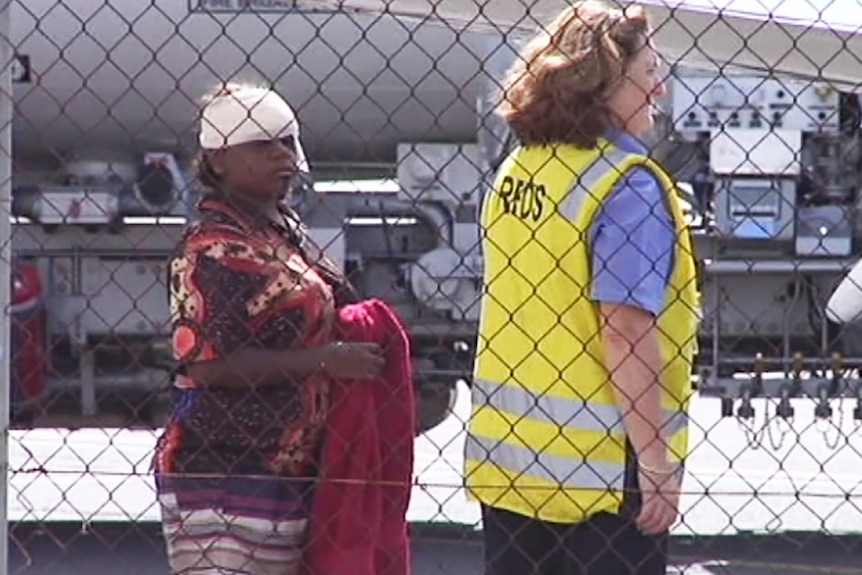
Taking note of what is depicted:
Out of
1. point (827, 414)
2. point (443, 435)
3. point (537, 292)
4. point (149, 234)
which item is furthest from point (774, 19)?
point (443, 435)

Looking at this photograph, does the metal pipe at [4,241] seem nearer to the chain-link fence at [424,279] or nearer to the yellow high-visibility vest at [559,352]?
the chain-link fence at [424,279]

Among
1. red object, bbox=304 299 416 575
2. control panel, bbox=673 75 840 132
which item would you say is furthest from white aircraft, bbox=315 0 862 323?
control panel, bbox=673 75 840 132

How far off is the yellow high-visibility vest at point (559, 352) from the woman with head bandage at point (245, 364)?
0.35 metres

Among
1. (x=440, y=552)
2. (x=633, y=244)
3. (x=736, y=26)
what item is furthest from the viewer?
(x=440, y=552)

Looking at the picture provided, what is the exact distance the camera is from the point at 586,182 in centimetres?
417

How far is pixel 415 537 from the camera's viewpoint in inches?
323

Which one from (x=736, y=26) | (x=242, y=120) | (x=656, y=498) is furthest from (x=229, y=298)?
(x=736, y=26)

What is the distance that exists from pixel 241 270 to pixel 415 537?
4.06 meters

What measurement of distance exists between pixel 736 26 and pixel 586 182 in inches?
29.1

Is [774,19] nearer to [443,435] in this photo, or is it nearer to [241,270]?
[241,270]

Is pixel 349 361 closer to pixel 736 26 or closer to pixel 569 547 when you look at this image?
pixel 569 547

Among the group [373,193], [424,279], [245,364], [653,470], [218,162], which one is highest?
[373,193]

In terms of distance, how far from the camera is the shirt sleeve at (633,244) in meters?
4.09

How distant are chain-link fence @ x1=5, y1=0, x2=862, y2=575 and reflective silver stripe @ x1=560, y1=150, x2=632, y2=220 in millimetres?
14
